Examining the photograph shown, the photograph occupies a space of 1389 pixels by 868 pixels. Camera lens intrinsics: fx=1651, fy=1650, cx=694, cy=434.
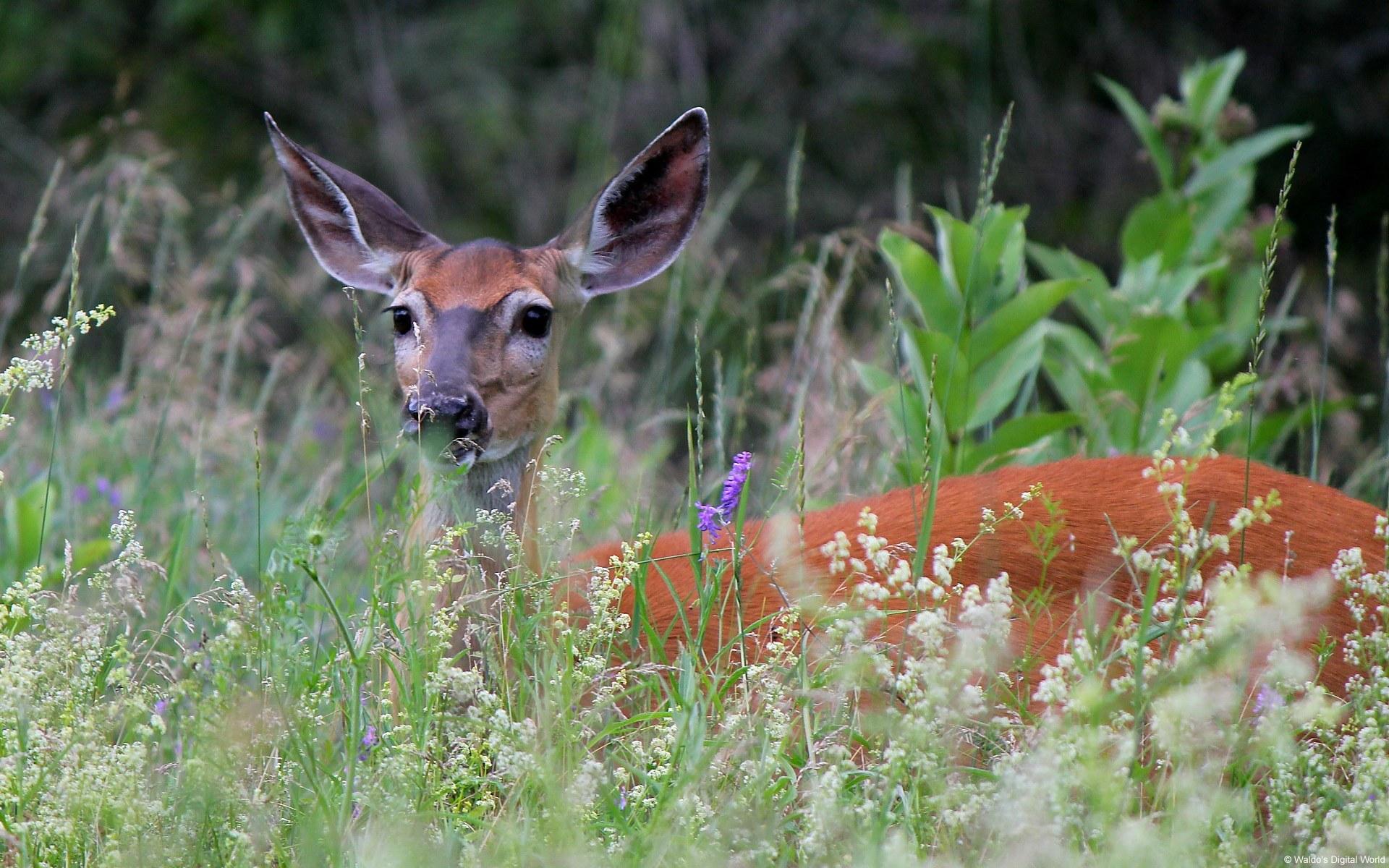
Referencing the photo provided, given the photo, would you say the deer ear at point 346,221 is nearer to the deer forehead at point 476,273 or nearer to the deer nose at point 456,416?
the deer forehead at point 476,273

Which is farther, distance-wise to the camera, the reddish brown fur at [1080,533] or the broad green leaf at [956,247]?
the broad green leaf at [956,247]

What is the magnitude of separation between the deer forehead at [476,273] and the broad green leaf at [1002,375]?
111 cm

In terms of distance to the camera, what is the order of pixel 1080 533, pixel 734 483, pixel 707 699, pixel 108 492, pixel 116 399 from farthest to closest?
1. pixel 116 399
2. pixel 108 492
3. pixel 1080 533
4. pixel 734 483
5. pixel 707 699

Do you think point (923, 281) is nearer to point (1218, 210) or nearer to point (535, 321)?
point (535, 321)

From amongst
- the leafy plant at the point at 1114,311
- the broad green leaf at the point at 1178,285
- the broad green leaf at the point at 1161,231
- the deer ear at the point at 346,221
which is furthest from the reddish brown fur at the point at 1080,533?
the broad green leaf at the point at 1161,231

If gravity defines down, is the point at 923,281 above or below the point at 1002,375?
above

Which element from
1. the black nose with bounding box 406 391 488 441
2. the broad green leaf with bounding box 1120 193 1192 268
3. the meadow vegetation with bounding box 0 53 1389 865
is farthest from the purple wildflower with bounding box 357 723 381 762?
the broad green leaf with bounding box 1120 193 1192 268

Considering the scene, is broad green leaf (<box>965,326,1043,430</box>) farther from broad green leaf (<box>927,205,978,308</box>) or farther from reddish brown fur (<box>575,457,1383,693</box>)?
reddish brown fur (<box>575,457,1383,693</box>)

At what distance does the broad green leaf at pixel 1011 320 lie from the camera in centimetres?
413

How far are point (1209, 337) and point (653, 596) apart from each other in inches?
82.3

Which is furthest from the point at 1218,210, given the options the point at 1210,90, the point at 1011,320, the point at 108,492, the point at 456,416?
the point at 108,492

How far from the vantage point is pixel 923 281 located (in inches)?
169

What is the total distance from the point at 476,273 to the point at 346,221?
55 centimetres

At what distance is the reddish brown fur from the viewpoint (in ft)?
10.7
